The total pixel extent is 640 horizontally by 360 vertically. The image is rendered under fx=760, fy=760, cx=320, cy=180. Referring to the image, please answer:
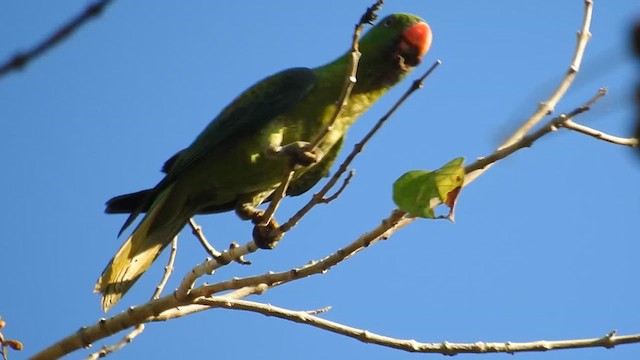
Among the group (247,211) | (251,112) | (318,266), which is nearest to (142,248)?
(247,211)

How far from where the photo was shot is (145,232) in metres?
4.00

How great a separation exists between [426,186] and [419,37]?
2053 millimetres

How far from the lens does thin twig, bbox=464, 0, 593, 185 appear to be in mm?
2963

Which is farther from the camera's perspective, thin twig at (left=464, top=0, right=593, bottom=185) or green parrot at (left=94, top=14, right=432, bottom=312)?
green parrot at (left=94, top=14, right=432, bottom=312)

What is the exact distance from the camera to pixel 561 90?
3098mm

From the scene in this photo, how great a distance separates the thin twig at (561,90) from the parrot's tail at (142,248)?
1828 millimetres

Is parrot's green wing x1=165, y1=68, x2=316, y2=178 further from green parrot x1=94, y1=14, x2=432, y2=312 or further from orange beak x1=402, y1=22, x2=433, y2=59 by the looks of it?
orange beak x1=402, y1=22, x2=433, y2=59

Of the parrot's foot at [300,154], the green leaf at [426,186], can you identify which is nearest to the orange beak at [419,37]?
the parrot's foot at [300,154]

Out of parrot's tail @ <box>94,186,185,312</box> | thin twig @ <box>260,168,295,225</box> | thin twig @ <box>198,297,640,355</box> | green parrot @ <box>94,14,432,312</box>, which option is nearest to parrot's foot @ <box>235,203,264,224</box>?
green parrot @ <box>94,14,432,312</box>

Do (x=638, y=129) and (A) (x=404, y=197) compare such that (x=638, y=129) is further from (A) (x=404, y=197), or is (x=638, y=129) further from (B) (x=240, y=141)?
(B) (x=240, y=141)

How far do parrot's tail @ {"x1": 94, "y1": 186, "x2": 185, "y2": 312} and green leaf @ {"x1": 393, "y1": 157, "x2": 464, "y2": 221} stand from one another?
1.84 meters

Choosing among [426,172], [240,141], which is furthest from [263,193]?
[426,172]

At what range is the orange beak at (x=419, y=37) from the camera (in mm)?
4379

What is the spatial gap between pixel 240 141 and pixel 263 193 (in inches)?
13.4
